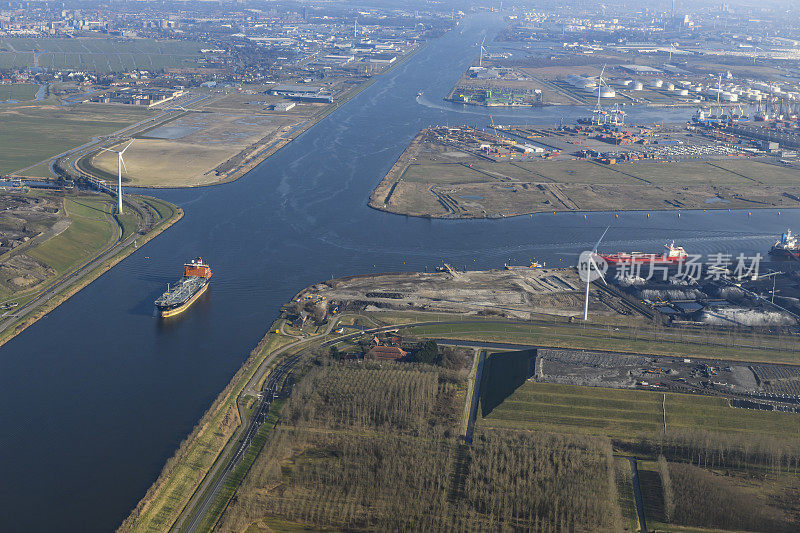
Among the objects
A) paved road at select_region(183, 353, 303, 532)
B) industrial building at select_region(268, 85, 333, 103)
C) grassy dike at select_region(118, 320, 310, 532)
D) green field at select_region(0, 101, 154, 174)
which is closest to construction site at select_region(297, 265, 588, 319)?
paved road at select_region(183, 353, 303, 532)

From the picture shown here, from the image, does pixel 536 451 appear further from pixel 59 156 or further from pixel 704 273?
pixel 59 156

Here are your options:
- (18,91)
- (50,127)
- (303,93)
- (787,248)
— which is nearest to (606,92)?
(303,93)

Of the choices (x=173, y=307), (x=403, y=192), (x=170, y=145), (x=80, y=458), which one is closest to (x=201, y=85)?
(x=170, y=145)

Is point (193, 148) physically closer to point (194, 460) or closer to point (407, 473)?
point (194, 460)

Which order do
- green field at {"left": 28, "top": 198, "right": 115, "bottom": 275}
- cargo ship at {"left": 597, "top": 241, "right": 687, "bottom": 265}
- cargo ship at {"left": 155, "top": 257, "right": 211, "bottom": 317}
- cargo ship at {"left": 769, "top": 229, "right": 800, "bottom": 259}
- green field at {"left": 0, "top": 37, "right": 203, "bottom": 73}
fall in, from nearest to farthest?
cargo ship at {"left": 155, "top": 257, "right": 211, "bottom": 317} < green field at {"left": 28, "top": 198, "right": 115, "bottom": 275} < cargo ship at {"left": 597, "top": 241, "right": 687, "bottom": 265} < cargo ship at {"left": 769, "top": 229, "right": 800, "bottom": 259} < green field at {"left": 0, "top": 37, "right": 203, "bottom": 73}

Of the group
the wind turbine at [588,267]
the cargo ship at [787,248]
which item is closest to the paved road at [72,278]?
the wind turbine at [588,267]

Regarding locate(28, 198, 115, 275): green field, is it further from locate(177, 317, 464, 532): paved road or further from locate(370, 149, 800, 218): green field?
locate(370, 149, 800, 218): green field
